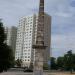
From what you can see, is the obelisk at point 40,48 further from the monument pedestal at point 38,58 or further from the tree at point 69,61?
the tree at point 69,61

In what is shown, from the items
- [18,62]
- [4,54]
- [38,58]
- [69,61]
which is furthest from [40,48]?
[18,62]

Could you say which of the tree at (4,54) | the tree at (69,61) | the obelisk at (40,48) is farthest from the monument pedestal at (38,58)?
the tree at (69,61)

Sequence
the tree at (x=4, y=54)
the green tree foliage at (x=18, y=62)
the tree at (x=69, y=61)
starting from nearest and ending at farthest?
1. the tree at (x=4, y=54)
2. the tree at (x=69, y=61)
3. the green tree foliage at (x=18, y=62)

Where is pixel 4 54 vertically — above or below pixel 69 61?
below

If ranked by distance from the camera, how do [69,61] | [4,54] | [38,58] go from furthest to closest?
[69,61], [4,54], [38,58]

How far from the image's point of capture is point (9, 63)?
97.9 feet

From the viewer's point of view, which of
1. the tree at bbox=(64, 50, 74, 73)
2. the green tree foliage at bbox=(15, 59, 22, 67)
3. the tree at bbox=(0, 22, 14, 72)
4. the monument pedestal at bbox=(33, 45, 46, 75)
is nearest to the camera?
the monument pedestal at bbox=(33, 45, 46, 75)

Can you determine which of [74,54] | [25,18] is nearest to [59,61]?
[74,54]

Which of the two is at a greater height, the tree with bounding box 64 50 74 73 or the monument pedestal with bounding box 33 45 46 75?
the tree with bounding box 64 50 74 73


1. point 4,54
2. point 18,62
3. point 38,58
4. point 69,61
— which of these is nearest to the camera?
point 38,58

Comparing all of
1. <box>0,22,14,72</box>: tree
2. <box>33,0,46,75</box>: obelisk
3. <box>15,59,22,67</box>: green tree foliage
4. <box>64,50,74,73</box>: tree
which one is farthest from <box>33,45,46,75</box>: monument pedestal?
<box>15,59,22,67</box>: green tree foliage

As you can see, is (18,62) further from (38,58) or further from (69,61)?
(38,58)

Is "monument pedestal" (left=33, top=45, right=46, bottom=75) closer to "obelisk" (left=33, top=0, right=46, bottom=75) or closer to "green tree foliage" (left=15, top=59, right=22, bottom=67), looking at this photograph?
"obelisk" (left=33, top=0, right=46, bottom=75)

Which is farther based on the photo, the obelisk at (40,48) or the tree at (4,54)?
the tree at (4,54)
